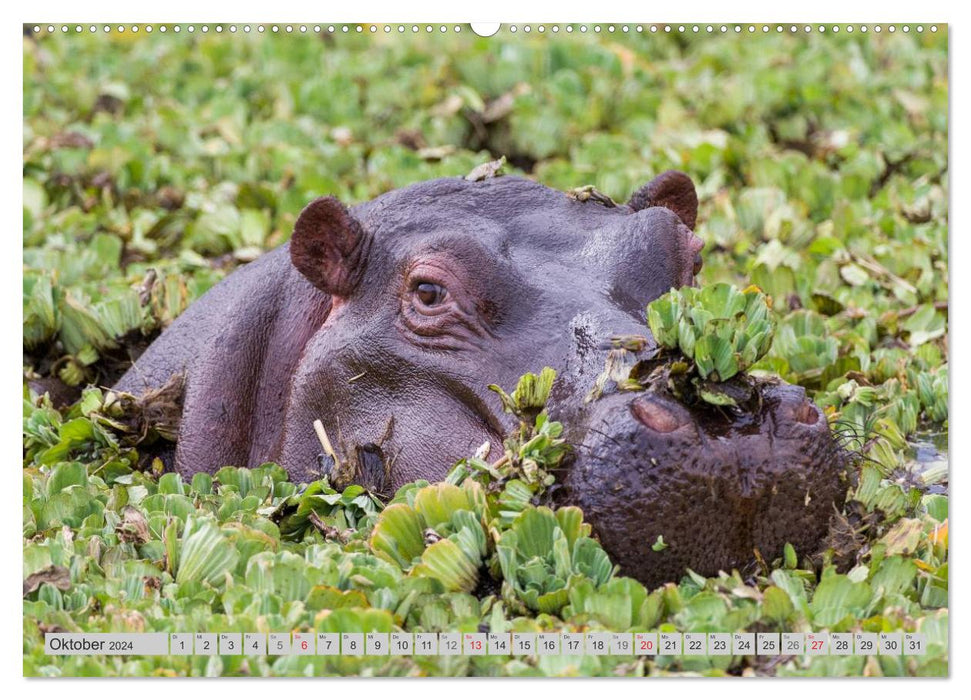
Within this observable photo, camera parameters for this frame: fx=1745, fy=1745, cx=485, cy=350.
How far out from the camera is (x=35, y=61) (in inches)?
394

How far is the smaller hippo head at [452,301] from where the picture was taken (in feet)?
16.0

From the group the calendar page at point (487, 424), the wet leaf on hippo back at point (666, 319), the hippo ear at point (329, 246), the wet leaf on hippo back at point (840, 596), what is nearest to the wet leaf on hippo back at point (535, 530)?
the calendar page at point (487, 424)

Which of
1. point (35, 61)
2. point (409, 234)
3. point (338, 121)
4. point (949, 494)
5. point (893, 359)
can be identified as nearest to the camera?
point (949, 494)

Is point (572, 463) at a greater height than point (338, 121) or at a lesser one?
lesser

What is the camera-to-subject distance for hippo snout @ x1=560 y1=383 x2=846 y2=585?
420cm

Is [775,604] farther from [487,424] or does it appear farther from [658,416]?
[487,424]

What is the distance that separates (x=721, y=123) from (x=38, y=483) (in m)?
5.13

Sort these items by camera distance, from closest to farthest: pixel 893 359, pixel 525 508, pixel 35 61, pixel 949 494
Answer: pixel 525 508 → pixel 949 494 → pixel 893 359 → pixel 35 61

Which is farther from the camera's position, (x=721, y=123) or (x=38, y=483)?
(x=721, y=123)

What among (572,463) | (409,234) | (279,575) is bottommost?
(279,575)

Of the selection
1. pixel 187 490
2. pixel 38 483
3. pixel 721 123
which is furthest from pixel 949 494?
pixel 721 123

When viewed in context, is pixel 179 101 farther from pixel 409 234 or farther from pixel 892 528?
pixel 892 528

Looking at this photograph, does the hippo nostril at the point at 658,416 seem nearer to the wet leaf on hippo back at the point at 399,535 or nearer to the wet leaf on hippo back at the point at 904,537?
the wet leaf on hippo back at the point at 399,535

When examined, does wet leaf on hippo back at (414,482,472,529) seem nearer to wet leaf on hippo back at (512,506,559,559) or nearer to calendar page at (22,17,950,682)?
calendar page at (22,17,950,682)
